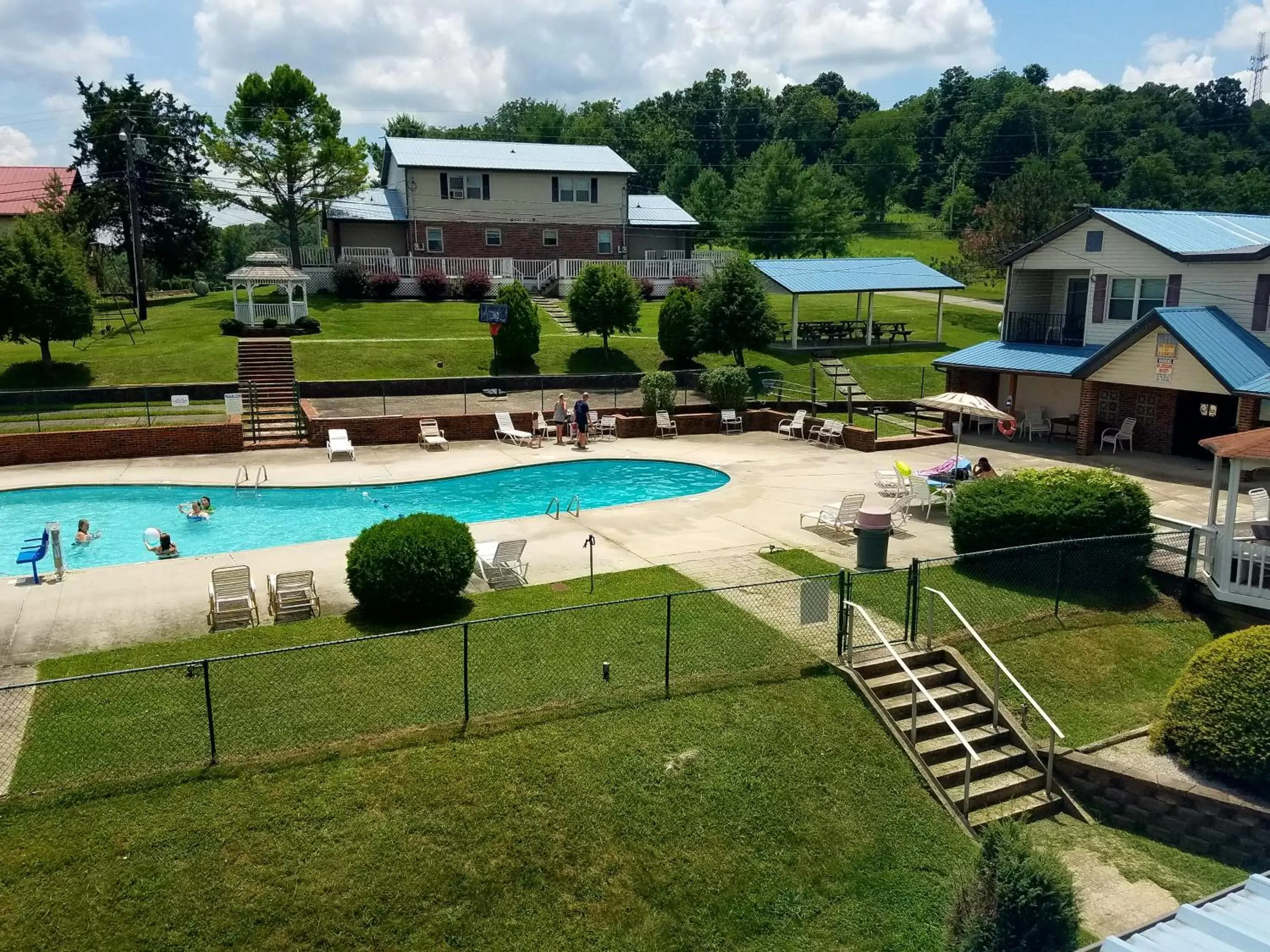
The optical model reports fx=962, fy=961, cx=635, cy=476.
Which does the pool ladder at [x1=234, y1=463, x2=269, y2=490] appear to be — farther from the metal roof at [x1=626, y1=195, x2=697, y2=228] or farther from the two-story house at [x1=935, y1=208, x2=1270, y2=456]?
the metal roof at [x1=626, y1=195, x2=697, y2=228]

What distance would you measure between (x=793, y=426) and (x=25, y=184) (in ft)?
175

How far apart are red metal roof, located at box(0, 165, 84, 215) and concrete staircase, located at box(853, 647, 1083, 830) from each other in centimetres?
5618

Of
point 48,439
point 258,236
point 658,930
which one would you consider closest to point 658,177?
point 258,236

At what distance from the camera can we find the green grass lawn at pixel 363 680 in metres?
9.89

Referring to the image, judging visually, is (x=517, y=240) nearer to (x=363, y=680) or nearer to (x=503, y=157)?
(x=503, y=157)

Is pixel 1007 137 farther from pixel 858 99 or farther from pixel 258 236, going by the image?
pixel 258 236

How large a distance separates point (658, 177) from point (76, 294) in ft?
261

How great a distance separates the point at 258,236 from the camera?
372 feet

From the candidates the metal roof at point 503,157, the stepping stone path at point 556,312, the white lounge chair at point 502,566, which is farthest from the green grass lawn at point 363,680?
the metal roof at point 503,157

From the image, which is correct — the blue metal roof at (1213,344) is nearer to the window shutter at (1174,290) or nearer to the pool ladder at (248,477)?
the window shutter at (1174,290)

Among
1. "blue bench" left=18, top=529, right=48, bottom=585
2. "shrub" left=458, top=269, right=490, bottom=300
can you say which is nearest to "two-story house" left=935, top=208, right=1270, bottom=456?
"shrub" left=458, top=269, right=490, bottom=300

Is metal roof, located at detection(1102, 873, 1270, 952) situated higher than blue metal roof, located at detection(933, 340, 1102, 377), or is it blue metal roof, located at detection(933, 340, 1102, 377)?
blue metal roof, located at detection(933, 340, 1102, 377)

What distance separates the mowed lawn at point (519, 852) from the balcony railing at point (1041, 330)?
77.5 ft

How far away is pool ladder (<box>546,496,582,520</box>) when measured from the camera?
65.0ft
